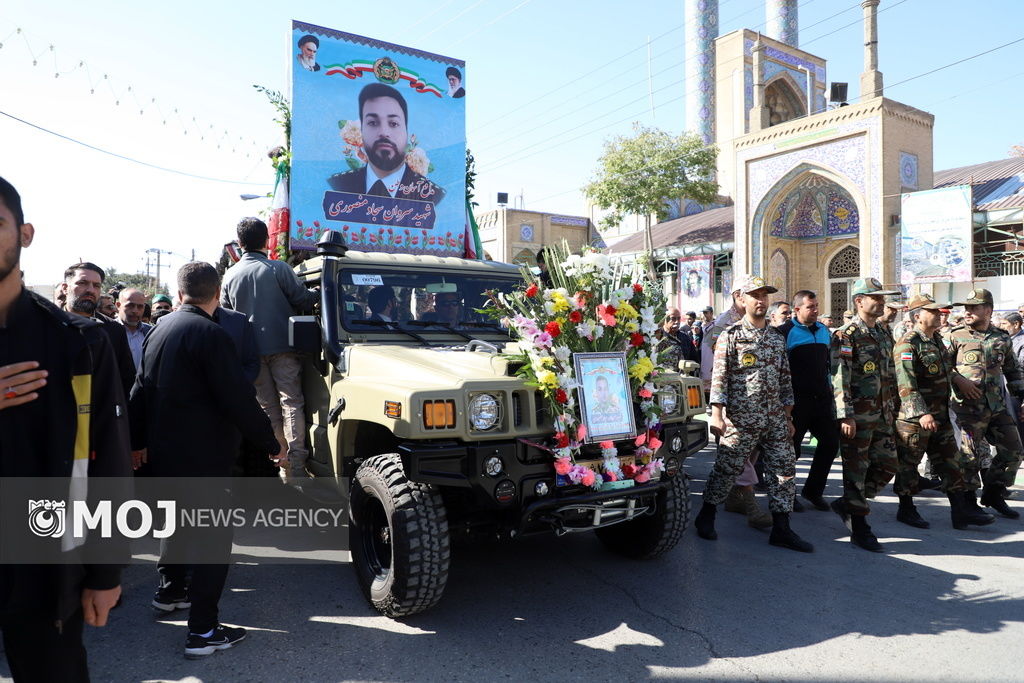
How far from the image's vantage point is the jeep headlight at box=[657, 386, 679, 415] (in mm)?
4152

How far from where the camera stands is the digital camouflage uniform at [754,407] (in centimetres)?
496

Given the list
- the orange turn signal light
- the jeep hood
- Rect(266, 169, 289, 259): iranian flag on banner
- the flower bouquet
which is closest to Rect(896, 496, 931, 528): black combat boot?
the flower bouquet

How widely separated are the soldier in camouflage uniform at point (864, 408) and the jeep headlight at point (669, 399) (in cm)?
171

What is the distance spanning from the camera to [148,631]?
11.5ft

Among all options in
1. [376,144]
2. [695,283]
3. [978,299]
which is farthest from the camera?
[695,283]

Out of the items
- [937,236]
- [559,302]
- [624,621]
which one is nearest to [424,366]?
[559,302]

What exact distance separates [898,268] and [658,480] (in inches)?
819

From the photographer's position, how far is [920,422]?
5426 mm

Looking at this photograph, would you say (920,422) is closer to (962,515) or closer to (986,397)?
(962,515)

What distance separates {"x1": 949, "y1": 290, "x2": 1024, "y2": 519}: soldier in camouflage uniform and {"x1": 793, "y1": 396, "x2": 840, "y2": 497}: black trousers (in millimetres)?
1025

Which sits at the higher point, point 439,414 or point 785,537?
point 439,414

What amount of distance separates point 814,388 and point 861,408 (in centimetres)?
91

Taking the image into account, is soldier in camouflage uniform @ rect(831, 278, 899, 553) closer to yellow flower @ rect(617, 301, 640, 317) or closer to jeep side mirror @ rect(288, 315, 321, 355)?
yellow flower @ rect(617, 301, 640, 317)

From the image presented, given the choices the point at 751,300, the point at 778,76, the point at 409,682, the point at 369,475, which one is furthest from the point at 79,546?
the point at 778,76
